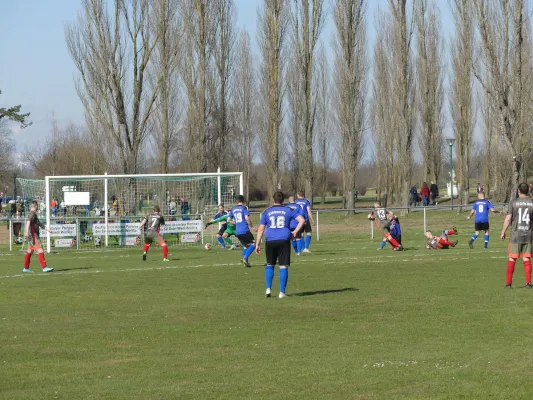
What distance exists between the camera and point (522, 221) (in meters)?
17.1

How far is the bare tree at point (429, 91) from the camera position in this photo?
5953cm

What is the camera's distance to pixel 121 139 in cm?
4741

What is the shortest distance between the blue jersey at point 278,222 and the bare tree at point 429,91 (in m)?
42.8

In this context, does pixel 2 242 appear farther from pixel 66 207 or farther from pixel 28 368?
pixel 28 368

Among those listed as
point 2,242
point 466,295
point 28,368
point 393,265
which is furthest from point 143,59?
point 28,368

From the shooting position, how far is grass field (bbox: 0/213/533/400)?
9039mm

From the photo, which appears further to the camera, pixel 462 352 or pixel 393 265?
pixel 393 265

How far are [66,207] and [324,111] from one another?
126ft

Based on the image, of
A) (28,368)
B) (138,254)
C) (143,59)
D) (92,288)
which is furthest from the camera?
(143,59)

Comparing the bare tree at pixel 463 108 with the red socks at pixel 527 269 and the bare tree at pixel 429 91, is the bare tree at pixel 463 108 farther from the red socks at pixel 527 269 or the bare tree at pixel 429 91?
the red socks at pixel 527 269

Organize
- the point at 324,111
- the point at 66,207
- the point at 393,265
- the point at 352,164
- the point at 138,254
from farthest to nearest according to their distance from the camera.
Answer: the point at 324,111 < the point at 352,164 < the point at 66,207 < the point at 138,254 < the point at 393,265

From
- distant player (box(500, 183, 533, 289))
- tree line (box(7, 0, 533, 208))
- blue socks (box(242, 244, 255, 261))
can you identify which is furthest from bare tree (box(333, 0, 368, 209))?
distant player (box(500, 183, 533, 289))

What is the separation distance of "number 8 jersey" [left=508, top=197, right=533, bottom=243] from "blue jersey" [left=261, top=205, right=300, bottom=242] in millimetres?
4050

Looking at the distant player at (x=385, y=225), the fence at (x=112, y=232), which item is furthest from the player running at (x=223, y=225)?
the distant player at (x=385, y=225)
